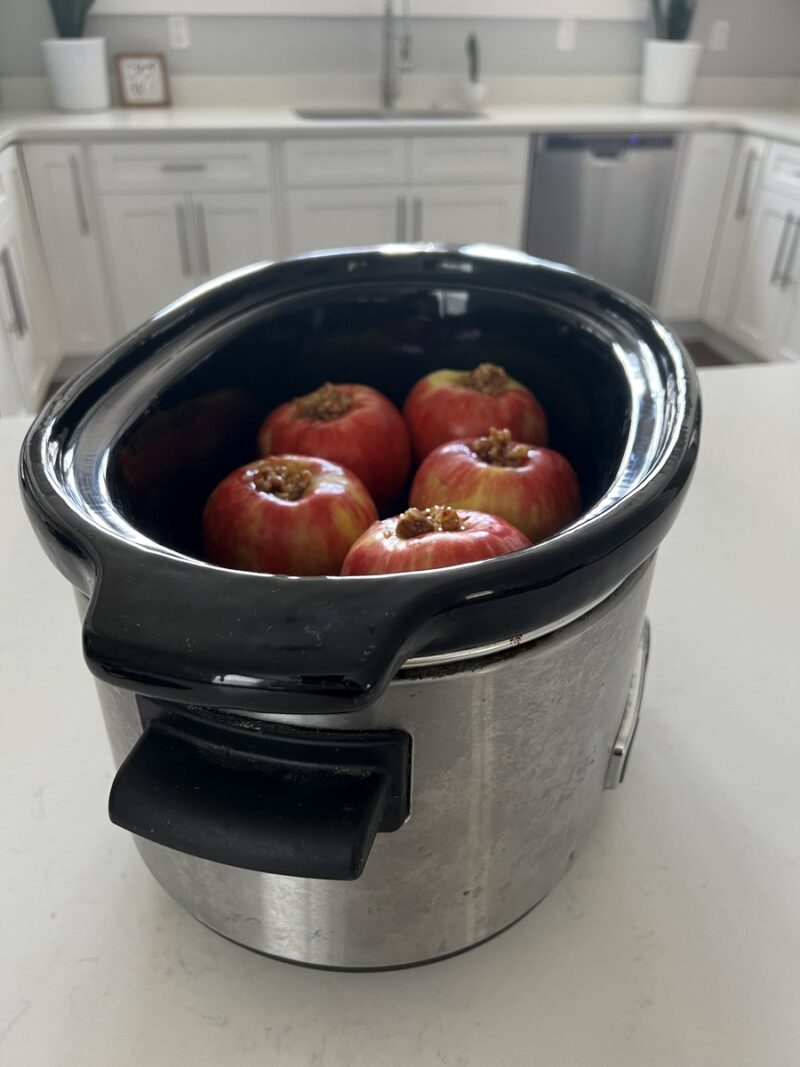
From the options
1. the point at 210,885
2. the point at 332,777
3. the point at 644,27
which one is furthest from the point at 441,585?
the point at 644,27

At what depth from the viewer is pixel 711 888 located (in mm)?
439

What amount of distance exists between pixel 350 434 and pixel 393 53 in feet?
9.31

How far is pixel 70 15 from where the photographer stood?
8.06 ft

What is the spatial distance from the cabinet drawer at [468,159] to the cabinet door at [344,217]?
0.10 m

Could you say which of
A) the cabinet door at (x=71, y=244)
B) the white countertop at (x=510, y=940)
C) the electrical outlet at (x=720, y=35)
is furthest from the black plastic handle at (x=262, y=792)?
the electrical outlet at (x=720, y=35)

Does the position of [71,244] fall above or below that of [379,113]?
below

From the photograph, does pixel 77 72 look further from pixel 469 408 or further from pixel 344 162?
pixel 469 408

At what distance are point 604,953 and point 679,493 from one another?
0.24 meters

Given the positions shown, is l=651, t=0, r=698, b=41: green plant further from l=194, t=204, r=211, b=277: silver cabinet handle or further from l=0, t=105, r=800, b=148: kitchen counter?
l=194, t=204, r=211, b=277: silver cabinet handle

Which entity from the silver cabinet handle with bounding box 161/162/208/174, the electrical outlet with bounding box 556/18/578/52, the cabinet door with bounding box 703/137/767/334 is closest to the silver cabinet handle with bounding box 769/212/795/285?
the cabinet door with bounding box 703/137/767/334

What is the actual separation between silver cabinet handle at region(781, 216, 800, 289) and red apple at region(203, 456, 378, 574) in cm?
261

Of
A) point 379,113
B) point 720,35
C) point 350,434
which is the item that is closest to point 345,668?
point 350,434

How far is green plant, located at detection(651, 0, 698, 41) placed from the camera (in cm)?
283

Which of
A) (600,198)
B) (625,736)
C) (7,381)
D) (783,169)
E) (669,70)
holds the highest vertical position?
(669,70)
